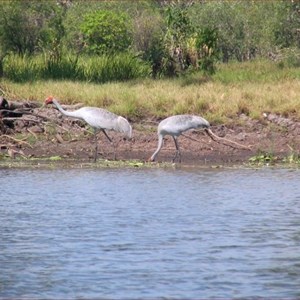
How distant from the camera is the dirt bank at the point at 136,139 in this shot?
20406 millimetres

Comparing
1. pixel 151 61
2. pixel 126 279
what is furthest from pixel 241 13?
pixel 126 279

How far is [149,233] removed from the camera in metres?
13.0

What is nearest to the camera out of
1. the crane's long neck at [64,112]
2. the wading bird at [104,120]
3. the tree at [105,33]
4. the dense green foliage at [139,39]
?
the wading bird at [104,120]

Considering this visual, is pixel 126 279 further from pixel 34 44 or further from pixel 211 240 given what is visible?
pixel 34 44

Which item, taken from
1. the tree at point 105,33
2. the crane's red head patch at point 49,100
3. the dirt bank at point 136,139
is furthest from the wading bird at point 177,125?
the tree at point 105,33

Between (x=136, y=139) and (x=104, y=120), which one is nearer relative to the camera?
(x=104, y=120)

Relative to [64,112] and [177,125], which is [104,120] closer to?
[64,112]

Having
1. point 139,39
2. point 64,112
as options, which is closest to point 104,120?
point 64,112

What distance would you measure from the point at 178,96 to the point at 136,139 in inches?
60.2

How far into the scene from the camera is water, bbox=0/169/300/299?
10.4 m

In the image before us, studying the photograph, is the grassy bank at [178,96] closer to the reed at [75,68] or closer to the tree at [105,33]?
the reed at [75,68]

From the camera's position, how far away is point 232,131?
69.3 ft

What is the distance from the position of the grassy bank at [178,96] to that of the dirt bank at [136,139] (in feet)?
0.83

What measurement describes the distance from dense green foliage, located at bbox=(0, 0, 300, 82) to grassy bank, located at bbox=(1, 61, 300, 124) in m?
1.78
